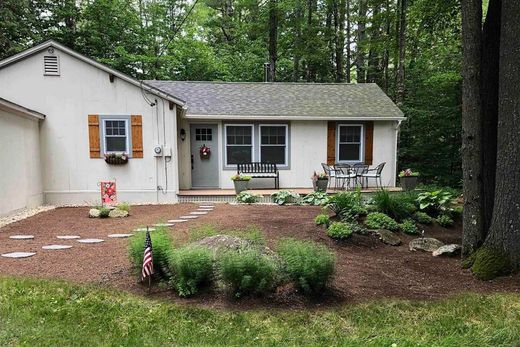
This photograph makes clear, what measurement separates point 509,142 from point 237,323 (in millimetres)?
3364

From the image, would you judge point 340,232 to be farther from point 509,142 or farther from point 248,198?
point 248,198

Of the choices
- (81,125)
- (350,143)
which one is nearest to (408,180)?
(350,143)

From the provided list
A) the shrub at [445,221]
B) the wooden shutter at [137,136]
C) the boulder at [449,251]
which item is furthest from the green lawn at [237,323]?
the wooden shutter at [137,136]

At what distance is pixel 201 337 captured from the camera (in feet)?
8.50

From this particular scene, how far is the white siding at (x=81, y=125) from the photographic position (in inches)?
337

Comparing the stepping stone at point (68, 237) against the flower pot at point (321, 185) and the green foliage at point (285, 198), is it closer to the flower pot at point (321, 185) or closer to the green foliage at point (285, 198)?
the green foliage at point (285, 198)

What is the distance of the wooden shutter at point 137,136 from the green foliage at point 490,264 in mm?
7772

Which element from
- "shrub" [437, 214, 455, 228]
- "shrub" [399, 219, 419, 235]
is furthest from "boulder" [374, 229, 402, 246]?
"shrub" [437, 214, 455, 228]

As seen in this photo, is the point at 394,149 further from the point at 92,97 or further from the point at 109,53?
the point at 109,53

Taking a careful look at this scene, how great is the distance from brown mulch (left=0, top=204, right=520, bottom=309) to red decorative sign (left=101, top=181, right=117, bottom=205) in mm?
1306

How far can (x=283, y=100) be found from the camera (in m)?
11.4

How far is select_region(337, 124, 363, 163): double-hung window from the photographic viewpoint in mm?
10797

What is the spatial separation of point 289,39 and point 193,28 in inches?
244

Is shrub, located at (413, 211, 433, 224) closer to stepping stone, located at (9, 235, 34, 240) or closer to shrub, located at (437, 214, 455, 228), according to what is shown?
shrub, located at (437, 214, 455, 228)
